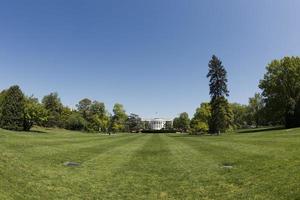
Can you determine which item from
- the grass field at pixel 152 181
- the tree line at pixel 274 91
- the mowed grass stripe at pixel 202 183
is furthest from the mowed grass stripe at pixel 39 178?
the tree line at pixel 274 91

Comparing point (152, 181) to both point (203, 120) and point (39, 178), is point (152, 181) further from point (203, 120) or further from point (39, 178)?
point (203, 120)

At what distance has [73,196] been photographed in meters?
13.0

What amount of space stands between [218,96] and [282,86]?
18.6 metres

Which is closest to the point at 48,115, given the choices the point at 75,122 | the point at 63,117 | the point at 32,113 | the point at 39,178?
the point at 32,113

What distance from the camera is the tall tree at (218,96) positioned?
95375 millimetres

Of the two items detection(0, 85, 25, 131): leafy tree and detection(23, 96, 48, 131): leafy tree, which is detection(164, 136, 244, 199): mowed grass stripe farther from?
detection(23, 96, 48, 131): leafy tree

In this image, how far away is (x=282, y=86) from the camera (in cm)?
8956

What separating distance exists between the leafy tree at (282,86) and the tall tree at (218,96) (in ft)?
38.6

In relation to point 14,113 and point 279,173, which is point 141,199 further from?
point 14,113

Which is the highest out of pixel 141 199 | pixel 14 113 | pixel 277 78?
pixel 277 78

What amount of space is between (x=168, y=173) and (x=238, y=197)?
6.64m

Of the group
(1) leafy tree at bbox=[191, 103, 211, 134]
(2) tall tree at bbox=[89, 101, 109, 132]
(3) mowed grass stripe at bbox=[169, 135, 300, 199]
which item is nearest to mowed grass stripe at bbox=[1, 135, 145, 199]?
(3) mowed grass stripe at bbox=[169, 135, 300, 199]

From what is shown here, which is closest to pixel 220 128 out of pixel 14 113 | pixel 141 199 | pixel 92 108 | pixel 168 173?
pixel 14 113

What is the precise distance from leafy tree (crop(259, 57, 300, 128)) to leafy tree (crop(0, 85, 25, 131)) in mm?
69174
